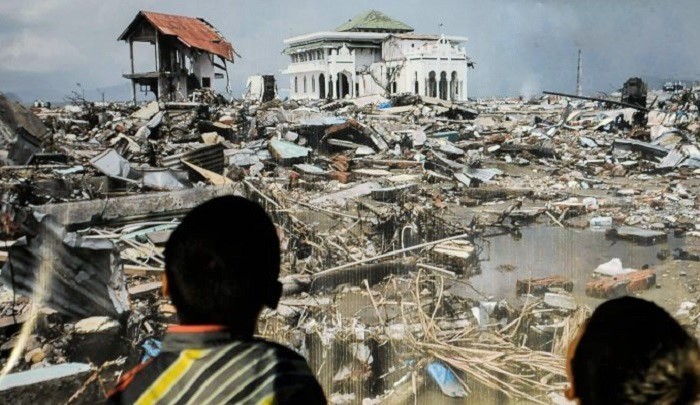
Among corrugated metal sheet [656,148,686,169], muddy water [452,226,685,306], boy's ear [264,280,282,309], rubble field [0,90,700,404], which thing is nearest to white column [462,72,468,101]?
rubble field [0,90,700,404]

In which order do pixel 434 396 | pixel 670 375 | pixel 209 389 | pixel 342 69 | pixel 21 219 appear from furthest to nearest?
pixel 342 69, pixel 21 219, pixel 434 396, pixel 209 389, pixel 670 375

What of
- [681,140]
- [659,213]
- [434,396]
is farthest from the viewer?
[681,140]

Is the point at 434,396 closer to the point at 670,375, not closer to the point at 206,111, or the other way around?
the point at 670,375

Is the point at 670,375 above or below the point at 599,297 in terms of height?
above

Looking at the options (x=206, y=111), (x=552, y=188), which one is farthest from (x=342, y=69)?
(x=552, y=188)

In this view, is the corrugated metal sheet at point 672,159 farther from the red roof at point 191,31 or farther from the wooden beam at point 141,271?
the red roof at point 191,31

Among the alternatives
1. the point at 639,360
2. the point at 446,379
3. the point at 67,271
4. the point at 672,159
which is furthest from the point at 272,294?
the point at 672,159

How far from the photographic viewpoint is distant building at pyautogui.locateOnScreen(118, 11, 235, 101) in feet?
63.6

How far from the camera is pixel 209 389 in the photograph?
124 centimetres

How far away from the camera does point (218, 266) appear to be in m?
1.27

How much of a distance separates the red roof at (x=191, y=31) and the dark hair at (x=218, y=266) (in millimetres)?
19002

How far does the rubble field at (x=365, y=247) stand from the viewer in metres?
4.08

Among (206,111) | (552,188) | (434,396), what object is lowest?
(434,396)

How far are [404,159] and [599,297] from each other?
24.6ft
